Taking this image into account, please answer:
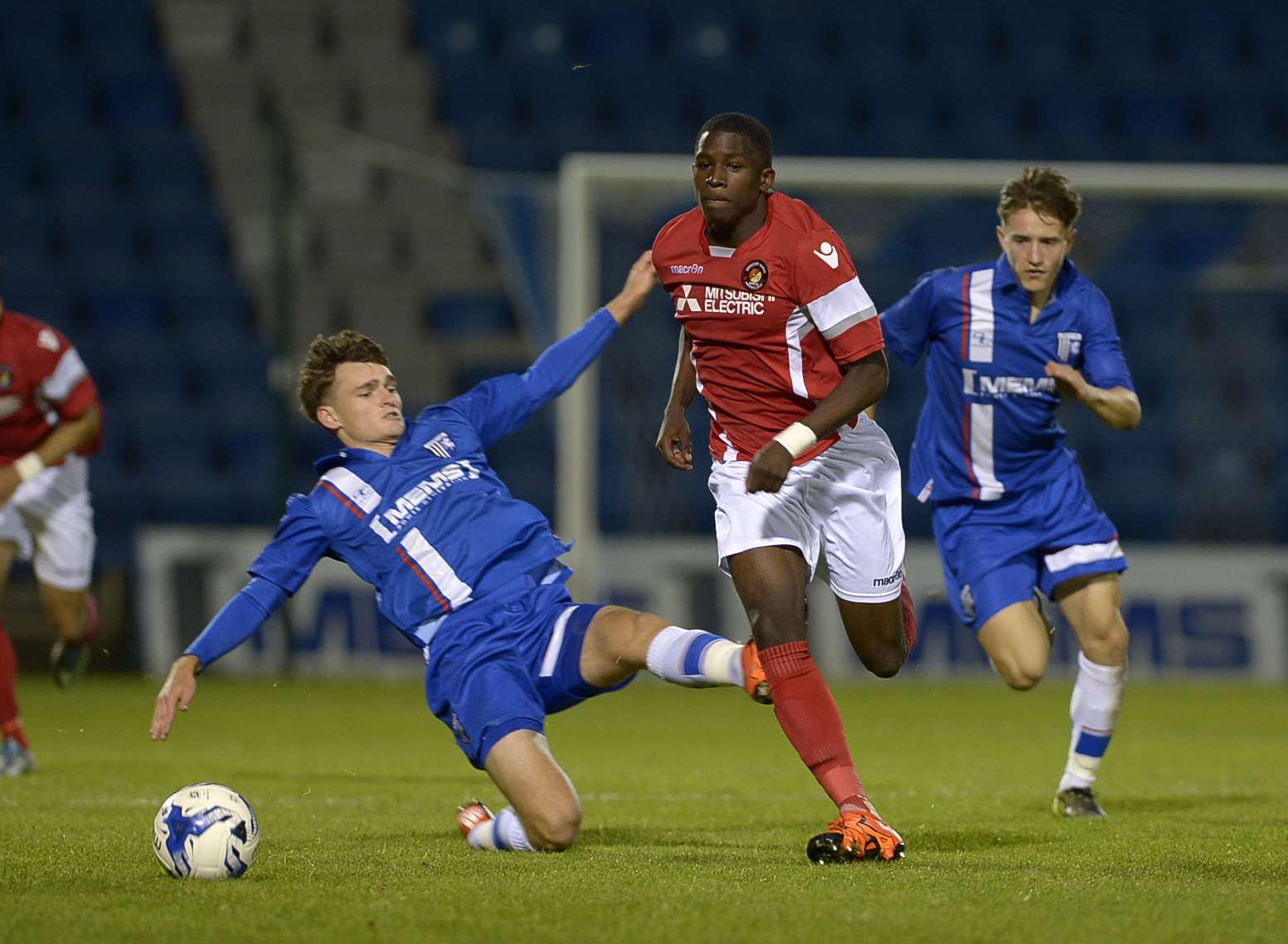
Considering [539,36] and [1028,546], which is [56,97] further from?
[1028,546]

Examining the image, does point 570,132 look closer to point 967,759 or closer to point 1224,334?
point 1224,334

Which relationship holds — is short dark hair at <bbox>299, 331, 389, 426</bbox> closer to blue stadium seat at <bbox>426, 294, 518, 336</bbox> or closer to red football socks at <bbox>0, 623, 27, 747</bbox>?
red football socks at <bbox>0, 623, 27, 747</bbox>

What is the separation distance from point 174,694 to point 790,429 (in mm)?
1566

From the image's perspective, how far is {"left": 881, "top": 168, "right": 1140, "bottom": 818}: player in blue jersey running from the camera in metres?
5.47

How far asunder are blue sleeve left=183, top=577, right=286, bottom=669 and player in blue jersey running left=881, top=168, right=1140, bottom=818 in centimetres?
220

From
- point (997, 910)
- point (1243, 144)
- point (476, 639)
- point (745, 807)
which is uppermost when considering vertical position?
point (1243, 144)

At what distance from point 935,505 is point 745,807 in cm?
119

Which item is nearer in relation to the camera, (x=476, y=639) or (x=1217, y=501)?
(x=476, y=639)

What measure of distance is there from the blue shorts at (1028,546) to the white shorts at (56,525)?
3.83m

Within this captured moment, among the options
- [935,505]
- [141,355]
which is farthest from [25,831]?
[141,355]

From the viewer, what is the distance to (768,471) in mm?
4004

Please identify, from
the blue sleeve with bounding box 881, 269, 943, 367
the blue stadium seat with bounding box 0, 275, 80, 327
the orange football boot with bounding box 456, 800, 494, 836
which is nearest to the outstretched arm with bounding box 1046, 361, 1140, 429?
the blue sleeve with bounding box 881, 269, 943, 367

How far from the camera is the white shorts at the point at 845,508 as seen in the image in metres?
4.56

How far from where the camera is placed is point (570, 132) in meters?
14.9
